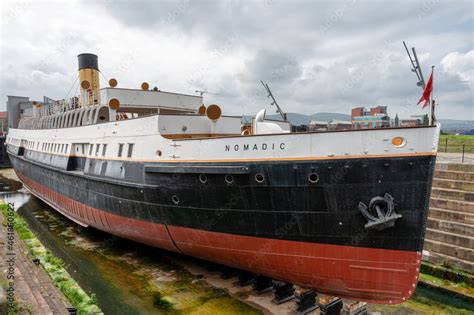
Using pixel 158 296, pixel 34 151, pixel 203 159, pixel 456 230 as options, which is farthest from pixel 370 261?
pixel 34 151

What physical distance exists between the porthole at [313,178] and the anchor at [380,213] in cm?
113

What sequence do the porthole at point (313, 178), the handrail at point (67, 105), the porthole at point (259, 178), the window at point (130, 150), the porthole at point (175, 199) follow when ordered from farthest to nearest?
the handrail at point (67, 105), the window at point (130, 150), the porthole at point (175, 199), the porthole at point (259, 178), the porthole at point (313, 178)

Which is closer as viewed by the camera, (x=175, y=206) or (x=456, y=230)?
(x=175, y=206)

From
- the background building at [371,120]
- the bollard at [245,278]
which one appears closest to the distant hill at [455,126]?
the background building at [371,120]

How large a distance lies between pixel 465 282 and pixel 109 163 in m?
14.1

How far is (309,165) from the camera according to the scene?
7617mm

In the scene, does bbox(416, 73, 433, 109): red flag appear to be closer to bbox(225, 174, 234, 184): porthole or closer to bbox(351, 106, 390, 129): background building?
bbox(351, 106, 390, 129): background building

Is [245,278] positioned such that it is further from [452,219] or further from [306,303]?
[452,219]

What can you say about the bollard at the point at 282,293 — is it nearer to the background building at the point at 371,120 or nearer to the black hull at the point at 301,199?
the black hull at the point at 301,199

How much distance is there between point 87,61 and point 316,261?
1815cm

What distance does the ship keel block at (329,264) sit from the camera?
24.1 feet

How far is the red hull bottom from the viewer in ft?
24.2

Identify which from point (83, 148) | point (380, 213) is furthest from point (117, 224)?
point (380, 213)

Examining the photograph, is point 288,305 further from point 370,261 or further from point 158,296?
point 158,296
